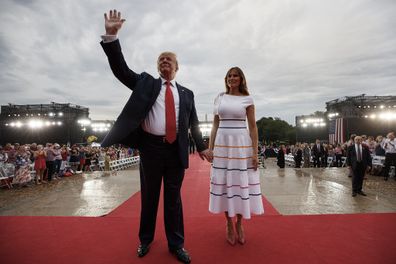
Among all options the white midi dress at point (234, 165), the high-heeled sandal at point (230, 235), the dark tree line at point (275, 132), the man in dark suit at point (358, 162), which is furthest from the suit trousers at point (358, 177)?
the dark tree line at point (275, 132)

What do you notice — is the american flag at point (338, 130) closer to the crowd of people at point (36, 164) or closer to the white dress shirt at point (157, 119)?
the crowd of people at point (36, 164)

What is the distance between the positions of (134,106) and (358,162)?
258 inches

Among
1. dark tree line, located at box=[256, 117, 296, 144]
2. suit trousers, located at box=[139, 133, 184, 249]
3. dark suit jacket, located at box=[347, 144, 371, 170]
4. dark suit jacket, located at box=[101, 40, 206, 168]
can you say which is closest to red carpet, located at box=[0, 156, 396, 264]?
suit trousers, located at box=[139, 133, 184, 249]

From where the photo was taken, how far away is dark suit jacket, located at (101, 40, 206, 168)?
2236mm

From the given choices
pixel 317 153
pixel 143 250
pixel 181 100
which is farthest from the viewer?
pixel 317 153

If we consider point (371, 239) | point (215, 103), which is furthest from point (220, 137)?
point (371, 239)

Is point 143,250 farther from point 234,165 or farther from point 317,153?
point 317,153

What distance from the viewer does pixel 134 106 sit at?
236 cm

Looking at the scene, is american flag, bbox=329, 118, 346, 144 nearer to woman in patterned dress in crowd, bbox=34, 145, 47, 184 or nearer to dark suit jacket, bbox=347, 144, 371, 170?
dark suit jacket, bbox=347, 144, 371, 170

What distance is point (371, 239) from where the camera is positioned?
274cm

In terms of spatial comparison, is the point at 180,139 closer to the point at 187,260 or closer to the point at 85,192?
the point at 187,260

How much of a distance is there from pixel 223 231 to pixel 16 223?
267cm

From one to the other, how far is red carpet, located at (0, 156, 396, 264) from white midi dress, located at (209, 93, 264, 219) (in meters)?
0.39

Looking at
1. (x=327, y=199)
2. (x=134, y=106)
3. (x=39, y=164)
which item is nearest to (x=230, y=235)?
(x=134, y=106)
